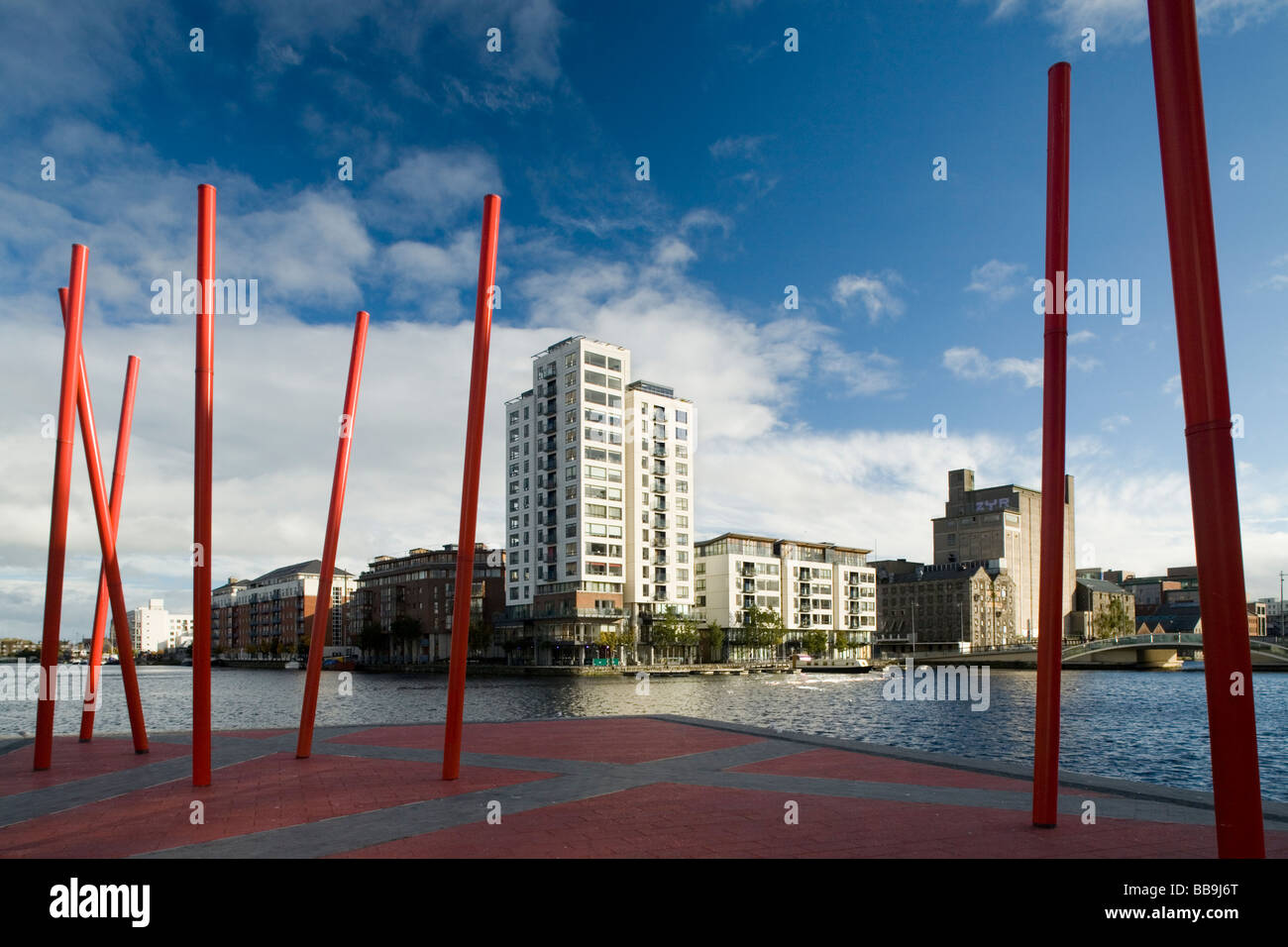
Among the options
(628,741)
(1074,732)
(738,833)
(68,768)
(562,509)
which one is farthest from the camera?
(562,509)

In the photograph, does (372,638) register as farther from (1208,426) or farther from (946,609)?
(1208,426)

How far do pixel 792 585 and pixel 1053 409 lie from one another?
128243 millimetres

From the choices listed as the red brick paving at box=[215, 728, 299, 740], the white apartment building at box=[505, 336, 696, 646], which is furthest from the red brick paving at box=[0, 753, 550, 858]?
the white apartment building at box=[505, 336, 696, 646]

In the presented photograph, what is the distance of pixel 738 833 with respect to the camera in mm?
10680

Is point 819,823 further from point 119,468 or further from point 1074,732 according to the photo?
point 1074,732

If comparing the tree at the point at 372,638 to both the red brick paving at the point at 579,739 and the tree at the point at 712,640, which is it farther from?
the red brick paving at the point at 579,739

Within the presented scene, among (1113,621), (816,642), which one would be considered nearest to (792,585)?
(816,642)

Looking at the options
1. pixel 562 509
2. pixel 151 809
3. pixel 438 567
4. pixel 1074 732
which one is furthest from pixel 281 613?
pixel 151 809

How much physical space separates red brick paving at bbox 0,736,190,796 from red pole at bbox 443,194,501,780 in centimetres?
688

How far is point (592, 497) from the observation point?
108 m

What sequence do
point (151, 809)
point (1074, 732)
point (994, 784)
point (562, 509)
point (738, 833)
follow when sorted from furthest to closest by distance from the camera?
point (562, 509) < point (1074, 732) < point (994, 784) < point (151, 809) < point (738, 833)

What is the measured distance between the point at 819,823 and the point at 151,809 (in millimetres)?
9161

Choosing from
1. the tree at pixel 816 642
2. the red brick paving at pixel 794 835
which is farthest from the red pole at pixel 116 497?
the tree at pixel 816 642

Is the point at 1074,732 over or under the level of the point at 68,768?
under
